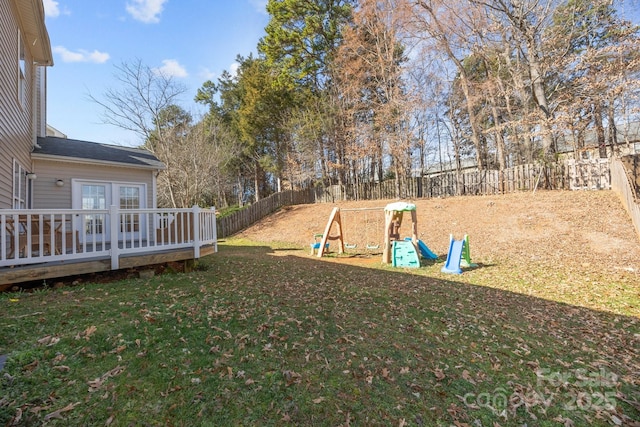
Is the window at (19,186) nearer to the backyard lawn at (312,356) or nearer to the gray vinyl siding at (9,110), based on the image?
the gray vinyl siding at (9,110)

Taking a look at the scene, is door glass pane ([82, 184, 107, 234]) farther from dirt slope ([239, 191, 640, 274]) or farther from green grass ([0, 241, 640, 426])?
dirt slope ([239, 191, 640, 274])

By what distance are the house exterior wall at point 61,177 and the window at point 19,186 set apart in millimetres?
557

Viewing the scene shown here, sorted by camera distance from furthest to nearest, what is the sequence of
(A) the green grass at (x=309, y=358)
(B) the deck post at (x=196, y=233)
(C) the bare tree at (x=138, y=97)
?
1. (C) the bare tree at (x=138, y=97)
2. (B) the deck post at (x=196, y=233)
3. (A) the green grass at (x=309, y=358)

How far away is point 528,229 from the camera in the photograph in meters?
9.65

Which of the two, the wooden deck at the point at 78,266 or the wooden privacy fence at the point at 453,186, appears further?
the wooden privacy fence at the point at 453,186

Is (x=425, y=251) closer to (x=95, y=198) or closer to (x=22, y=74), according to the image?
(x=95, y=198)

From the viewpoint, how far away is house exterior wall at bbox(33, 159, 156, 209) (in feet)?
26.3

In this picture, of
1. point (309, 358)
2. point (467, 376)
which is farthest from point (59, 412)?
point (467, 376)

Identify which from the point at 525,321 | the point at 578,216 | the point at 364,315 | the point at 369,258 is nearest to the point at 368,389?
the point at 364,315

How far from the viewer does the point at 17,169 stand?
6469 millimetres

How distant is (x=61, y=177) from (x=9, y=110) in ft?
9.91

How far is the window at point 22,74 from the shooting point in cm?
675

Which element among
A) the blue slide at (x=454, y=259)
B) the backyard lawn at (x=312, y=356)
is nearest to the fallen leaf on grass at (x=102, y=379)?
the backyard lawn at (x=312, y=356)

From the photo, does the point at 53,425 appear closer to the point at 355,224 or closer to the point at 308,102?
the point at 355,224
